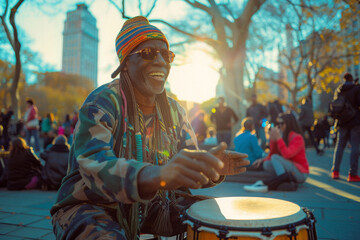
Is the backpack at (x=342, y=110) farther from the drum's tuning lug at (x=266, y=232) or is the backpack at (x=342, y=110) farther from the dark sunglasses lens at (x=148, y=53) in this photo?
the drum's tuning lug at (x=266, y=232)

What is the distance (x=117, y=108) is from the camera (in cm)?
163

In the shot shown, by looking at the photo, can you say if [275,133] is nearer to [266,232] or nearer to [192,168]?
[266,232]

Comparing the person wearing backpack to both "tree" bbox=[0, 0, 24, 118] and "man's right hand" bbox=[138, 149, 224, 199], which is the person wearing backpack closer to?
"man's right hand" bbox=[138, 149, 224, 199]

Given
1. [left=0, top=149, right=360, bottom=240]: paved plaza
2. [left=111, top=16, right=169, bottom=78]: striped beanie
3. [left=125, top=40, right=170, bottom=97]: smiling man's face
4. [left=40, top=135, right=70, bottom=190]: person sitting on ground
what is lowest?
[left=0, top=149, right=360, bottom=240]: paved plaza

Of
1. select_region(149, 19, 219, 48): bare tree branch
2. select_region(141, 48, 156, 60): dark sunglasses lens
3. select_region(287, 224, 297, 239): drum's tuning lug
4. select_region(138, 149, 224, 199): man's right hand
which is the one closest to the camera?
select_region(138, 149, 224, 199): man's right hand

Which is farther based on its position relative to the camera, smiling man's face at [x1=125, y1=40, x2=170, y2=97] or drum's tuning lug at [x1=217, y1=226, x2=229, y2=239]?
smiling man's face at [x1=125, y1=40, x2=170, y2=97]

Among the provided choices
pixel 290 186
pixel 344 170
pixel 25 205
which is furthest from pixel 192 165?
pixel 344 170

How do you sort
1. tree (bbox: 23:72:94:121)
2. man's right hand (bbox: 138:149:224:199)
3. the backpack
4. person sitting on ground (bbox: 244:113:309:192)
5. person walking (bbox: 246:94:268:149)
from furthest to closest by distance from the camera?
tree (bbox: 23:72:94:121) → person walking (bbox: 246:94:268:149) → the backpack → person sitting on ground (bbox: 244:113:309:192) → man's right hand (bbox: 138:149:224:199)

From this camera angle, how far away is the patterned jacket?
3.94 ft

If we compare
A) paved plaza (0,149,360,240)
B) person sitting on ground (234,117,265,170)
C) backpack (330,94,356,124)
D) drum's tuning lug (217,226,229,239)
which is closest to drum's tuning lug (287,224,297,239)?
drum's tuning lug (217,226,229,239)

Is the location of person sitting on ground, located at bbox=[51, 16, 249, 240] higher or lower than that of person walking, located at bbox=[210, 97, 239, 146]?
lower

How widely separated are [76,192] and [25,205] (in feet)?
10.9

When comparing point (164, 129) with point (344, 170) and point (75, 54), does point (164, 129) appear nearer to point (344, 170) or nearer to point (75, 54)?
point (344, 170)

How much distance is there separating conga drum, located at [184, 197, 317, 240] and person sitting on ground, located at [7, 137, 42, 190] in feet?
15.9
